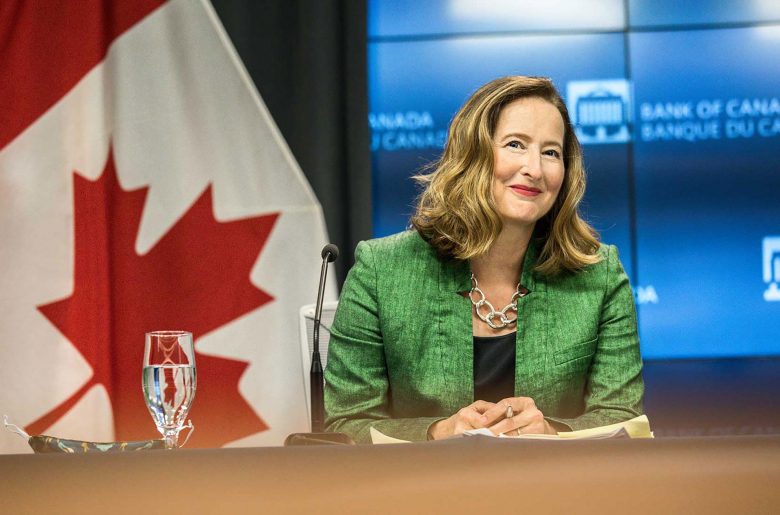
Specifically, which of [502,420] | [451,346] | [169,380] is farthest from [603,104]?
[169,380]

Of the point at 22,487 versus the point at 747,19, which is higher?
the point at 747,19

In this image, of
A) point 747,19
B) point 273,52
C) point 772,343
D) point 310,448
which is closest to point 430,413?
point 310,448

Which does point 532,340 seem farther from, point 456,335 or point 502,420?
point 502,420

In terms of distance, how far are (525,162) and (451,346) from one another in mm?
428

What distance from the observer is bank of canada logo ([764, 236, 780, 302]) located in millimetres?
3898

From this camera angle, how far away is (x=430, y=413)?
1.83 m

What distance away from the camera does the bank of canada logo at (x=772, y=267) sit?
3898 mm

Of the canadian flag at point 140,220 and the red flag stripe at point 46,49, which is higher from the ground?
the red flag stripe at point 46,49

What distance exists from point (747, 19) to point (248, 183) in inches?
91.1

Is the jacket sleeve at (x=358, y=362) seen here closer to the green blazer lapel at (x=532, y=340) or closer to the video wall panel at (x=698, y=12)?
the green blazer lapel at (x=532, y=340)

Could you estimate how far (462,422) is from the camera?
153cm

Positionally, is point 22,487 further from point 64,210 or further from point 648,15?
point 648,15

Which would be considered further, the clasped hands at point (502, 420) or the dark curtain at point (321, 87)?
the dark curtain at point (321, 87)

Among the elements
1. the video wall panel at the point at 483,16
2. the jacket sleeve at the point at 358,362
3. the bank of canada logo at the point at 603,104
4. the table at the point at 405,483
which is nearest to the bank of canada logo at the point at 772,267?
the bank of canada logo at the point at 603,104
